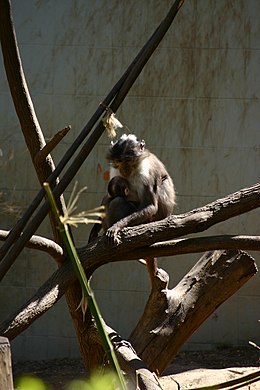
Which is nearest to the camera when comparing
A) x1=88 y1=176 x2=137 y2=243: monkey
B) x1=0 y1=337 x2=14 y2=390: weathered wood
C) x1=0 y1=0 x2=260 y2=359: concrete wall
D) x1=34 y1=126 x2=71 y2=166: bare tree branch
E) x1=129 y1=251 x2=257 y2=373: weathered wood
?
x1=0 y1=337 x2=14 y2=390: weathered wood

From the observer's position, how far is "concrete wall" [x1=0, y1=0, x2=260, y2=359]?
7.25 metres

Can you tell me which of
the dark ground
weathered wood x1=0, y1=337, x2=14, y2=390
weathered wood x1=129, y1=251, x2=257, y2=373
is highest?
weathered wood x1=0, y1=337, x2=14, y2=390

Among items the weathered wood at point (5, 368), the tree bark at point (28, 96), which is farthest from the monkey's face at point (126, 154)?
the weathered wood at point (5, 368)

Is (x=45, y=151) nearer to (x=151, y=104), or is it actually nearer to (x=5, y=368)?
(x=5, y=368)

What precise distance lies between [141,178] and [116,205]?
287 mm

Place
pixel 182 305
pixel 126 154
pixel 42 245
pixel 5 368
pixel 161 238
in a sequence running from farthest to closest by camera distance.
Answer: pixel 126 154 < pixel 182 305 < pixel 42 245 < pixel 161 238 < pixel 5 368

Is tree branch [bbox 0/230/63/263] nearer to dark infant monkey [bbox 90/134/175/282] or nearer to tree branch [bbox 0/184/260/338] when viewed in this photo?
tree branch [bbox 0/184/260/338]

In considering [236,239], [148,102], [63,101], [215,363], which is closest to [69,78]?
[63,101]

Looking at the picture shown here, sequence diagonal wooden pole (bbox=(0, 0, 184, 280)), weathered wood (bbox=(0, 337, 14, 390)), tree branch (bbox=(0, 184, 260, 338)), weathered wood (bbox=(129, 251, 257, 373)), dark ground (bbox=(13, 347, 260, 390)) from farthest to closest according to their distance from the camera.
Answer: dark ground (bbox=(13, 347, 260, 390)) → weathered wood (bbox=(129, 251, 257, 373)) → tree branch (bbox=(0, 184, 260, 338)) → diagonal wooden pole (bbox=(0, 0, 184, 280)) → weathered wood (bbox=(0, 337, 14, 390))

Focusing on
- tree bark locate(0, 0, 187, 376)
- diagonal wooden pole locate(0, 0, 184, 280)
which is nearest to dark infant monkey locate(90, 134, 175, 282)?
tree bark locate(0, 0, 187, 376)

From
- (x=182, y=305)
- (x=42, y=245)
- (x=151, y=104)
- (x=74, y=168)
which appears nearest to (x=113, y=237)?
(x=42, y=245)

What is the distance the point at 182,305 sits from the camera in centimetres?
466

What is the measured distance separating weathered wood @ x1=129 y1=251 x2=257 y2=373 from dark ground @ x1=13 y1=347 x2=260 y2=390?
76.3 inches

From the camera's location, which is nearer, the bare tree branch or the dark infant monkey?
the bare tree branch
